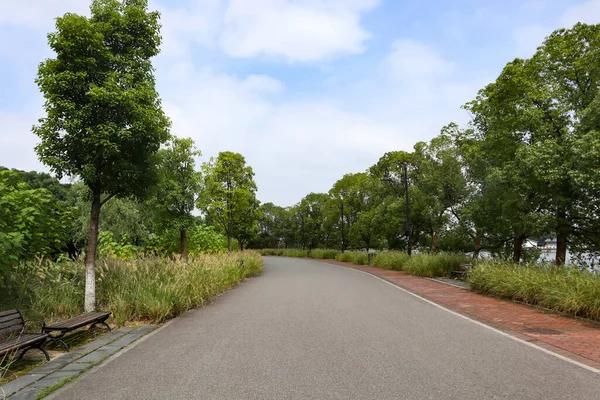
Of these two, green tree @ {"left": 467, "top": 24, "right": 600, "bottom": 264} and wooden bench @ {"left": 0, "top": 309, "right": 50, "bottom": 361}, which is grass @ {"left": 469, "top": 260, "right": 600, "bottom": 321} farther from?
wooden bench @ {"left": 0, "top": 309, "right": 50, "bottom": 361}

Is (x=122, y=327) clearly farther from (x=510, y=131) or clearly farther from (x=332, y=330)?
(x=510, y=131)

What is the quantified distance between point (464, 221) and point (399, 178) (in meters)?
13.1

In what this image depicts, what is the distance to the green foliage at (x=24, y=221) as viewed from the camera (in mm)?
6410

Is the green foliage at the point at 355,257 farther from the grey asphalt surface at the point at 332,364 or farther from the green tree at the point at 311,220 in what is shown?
the grey asphalt surface at the point at 332,364

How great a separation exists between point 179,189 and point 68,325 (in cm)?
1473

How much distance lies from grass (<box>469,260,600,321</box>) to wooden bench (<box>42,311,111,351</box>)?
31.9 ft

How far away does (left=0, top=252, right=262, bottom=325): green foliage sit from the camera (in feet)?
25.7

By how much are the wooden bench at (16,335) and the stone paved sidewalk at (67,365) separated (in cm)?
32

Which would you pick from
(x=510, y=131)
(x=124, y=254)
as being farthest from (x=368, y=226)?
(x=124, y=254)

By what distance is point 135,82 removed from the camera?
870cm

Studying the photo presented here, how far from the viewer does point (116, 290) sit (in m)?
8.88

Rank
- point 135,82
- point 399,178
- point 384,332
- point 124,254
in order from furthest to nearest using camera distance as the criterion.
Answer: point 399,178
point 124,254
point 135,82
point 384,332

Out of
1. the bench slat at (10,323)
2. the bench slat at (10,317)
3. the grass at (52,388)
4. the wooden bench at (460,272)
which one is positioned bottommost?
the grass at (52,388)

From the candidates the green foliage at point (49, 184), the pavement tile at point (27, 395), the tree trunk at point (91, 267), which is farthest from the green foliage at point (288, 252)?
the pavement tile at point (27, 395)
